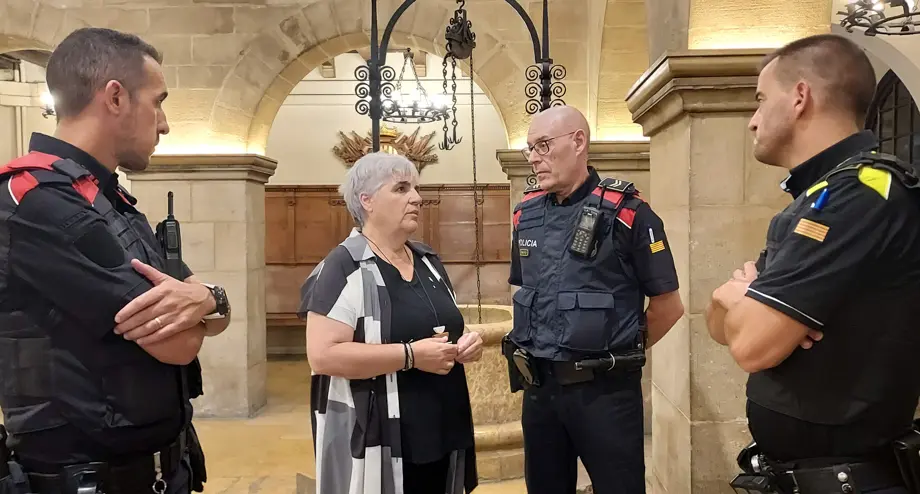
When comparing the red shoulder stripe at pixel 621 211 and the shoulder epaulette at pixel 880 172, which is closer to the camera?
the shoulder epaulette at pixel 880 172

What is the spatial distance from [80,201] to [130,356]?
33 centimetres

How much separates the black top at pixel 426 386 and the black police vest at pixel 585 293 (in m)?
0.31

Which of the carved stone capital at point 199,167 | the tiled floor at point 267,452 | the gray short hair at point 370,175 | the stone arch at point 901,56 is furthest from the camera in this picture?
the stone arch at point 901,56

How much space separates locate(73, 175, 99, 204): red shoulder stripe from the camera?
128 centimetres

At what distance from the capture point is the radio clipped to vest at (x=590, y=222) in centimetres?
203

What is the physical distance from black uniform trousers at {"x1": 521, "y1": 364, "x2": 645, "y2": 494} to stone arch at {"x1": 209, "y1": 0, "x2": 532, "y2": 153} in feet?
11.4

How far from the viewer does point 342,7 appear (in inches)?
204

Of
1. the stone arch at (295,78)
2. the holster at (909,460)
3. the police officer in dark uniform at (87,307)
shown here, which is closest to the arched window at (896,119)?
the stone arch at (295,78)

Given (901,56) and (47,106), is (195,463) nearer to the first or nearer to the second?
(901,56)

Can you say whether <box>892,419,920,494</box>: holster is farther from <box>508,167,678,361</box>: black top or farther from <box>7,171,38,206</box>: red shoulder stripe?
<box>7,171,38,206</box>: red shoulder stripe

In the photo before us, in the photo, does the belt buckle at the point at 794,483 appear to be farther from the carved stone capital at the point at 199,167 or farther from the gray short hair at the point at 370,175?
the carved stone capital at the point at 199,167

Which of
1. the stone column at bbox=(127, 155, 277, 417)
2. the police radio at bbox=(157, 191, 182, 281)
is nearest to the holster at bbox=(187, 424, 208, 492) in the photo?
the police radio at bbox=(157, 191, 182, 281)

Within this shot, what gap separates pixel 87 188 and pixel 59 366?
362mm

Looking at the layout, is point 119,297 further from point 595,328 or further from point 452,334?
point 595,328
